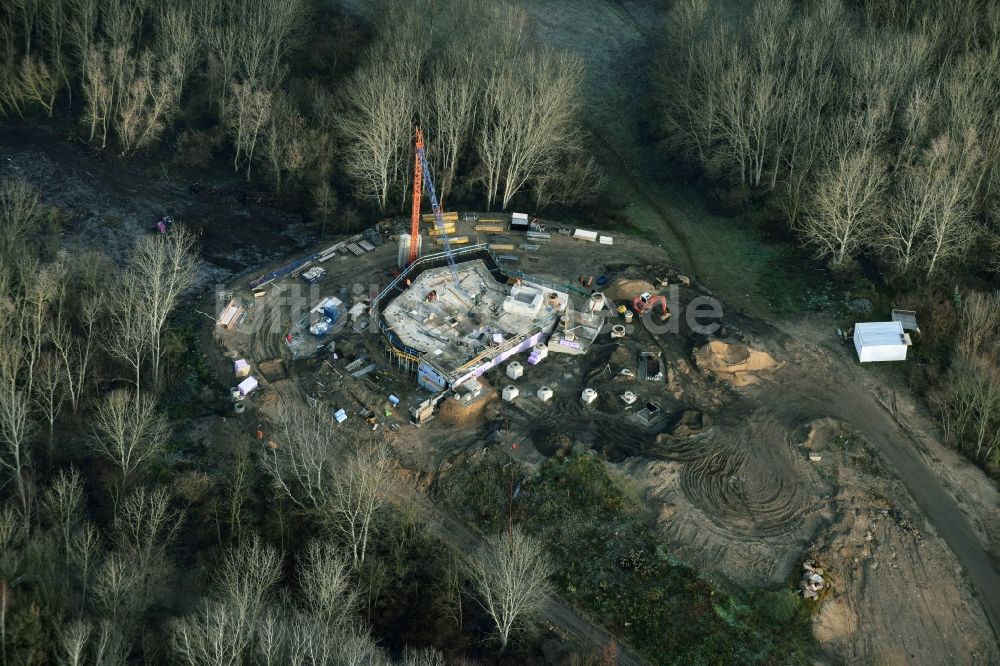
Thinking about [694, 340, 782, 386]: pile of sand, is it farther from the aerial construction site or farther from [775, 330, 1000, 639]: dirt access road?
[775, 330, 1000, 639]: dirt access road

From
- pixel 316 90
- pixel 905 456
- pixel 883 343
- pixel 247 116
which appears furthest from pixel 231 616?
pixel 316 90

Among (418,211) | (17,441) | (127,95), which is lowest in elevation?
(17,441)

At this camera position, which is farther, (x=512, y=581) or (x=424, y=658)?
(x=512, y=581)

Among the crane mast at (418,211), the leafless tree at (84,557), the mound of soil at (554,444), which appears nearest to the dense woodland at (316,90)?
the crane mast at (418,211)

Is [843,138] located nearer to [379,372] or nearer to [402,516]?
[379,372]

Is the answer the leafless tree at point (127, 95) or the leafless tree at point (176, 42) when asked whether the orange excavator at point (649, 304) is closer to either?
the leafless tree at point (127, 95)

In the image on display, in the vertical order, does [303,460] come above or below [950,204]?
below

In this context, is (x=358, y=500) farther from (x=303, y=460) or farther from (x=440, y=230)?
(x=440, y=230)
